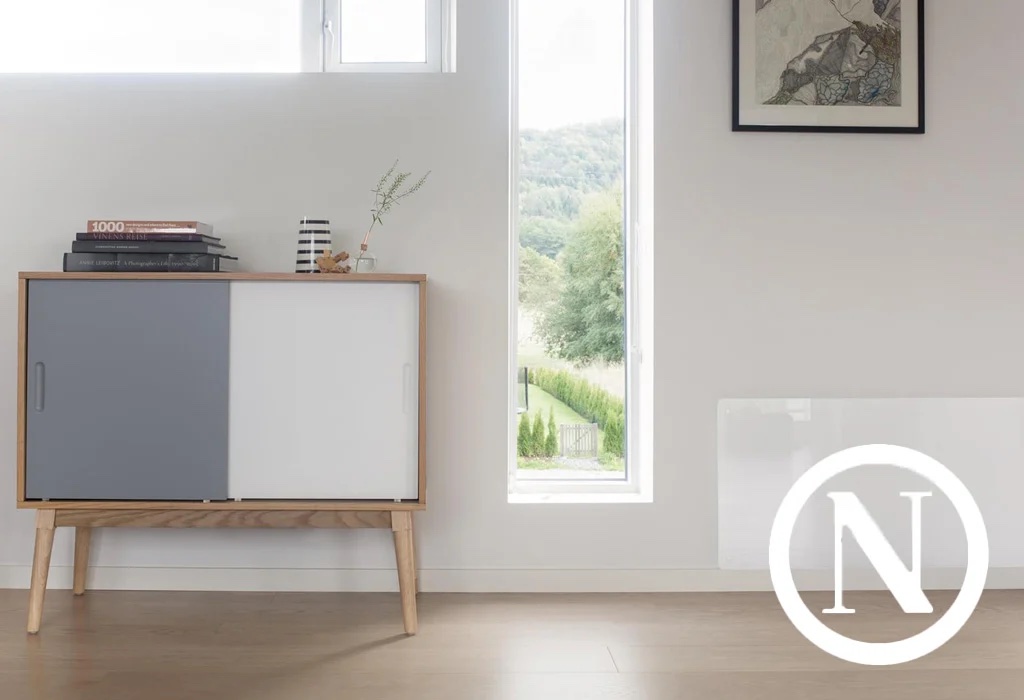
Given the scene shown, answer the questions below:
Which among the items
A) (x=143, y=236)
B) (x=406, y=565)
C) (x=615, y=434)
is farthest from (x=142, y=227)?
(x=615, y=434)

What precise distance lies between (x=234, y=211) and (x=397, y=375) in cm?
84

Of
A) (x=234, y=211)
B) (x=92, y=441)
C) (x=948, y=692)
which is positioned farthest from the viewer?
(x=234, y=211)

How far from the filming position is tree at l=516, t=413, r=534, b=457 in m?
3.15

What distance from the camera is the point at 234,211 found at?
2.98 metres

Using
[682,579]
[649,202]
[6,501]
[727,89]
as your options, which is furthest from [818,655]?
[6,501]

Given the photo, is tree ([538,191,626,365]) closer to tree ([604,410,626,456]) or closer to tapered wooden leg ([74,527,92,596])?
tree ([604,410,626,456])

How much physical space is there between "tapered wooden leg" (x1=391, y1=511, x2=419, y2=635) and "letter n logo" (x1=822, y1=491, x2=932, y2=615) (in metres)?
1.37

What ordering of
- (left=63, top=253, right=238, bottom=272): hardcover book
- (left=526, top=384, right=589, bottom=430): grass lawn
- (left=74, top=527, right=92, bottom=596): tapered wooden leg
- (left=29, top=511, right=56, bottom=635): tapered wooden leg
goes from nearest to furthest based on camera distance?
(left=29, top=511, right=56, bottom=635): tapered wooden leg < (left=63, top=253, right=238, bottom=272): hardcover book < (left=74, top=527, right=92, bottom=596): tapered wooden leg < (left=526, top=384, right=589, bottom=430): grass lawn

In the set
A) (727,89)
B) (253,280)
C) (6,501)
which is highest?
(727,89)

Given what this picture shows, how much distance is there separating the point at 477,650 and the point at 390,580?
2.11ft

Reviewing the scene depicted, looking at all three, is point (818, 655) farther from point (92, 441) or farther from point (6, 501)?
point (6, 501)

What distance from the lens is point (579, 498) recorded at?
3.06 metres

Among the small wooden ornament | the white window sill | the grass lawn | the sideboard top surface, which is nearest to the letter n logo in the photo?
the white window sill

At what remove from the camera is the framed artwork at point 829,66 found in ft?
9.77
